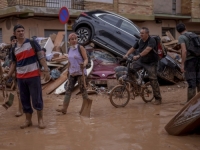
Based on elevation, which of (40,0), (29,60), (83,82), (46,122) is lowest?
(46,122)

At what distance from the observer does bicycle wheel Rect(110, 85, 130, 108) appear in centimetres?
816

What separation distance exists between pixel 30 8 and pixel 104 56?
580 cm

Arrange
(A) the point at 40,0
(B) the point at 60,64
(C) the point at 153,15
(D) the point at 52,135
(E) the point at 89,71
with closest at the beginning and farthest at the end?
(D) the point at 52,135
(E) the point at 89,71
(B) the point at 60,64
(A) the point at 40,0
(C) the point at 153,15

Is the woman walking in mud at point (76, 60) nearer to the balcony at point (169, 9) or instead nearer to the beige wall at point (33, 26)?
the beige wall at point (33, 26)

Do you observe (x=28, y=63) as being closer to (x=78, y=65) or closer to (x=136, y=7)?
(x=78, y=65)

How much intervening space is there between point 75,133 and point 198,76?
3.59 meters

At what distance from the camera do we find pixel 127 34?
13.1 metres

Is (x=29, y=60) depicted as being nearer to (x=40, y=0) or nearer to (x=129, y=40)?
(x=129, y=40)

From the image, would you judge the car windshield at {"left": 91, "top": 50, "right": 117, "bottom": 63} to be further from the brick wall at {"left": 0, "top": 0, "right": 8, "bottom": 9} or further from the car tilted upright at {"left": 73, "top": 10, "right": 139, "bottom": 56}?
the brick wall at {"left": 0, "top": 0, "right": 8, "bottom": 9}

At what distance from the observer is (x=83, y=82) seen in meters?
7.25

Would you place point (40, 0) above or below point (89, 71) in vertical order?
above

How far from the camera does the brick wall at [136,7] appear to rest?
21.1 metres

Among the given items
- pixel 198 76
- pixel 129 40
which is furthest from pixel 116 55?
pixel 198 76

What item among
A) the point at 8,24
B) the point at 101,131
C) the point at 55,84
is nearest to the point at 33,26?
the point at 8,24
